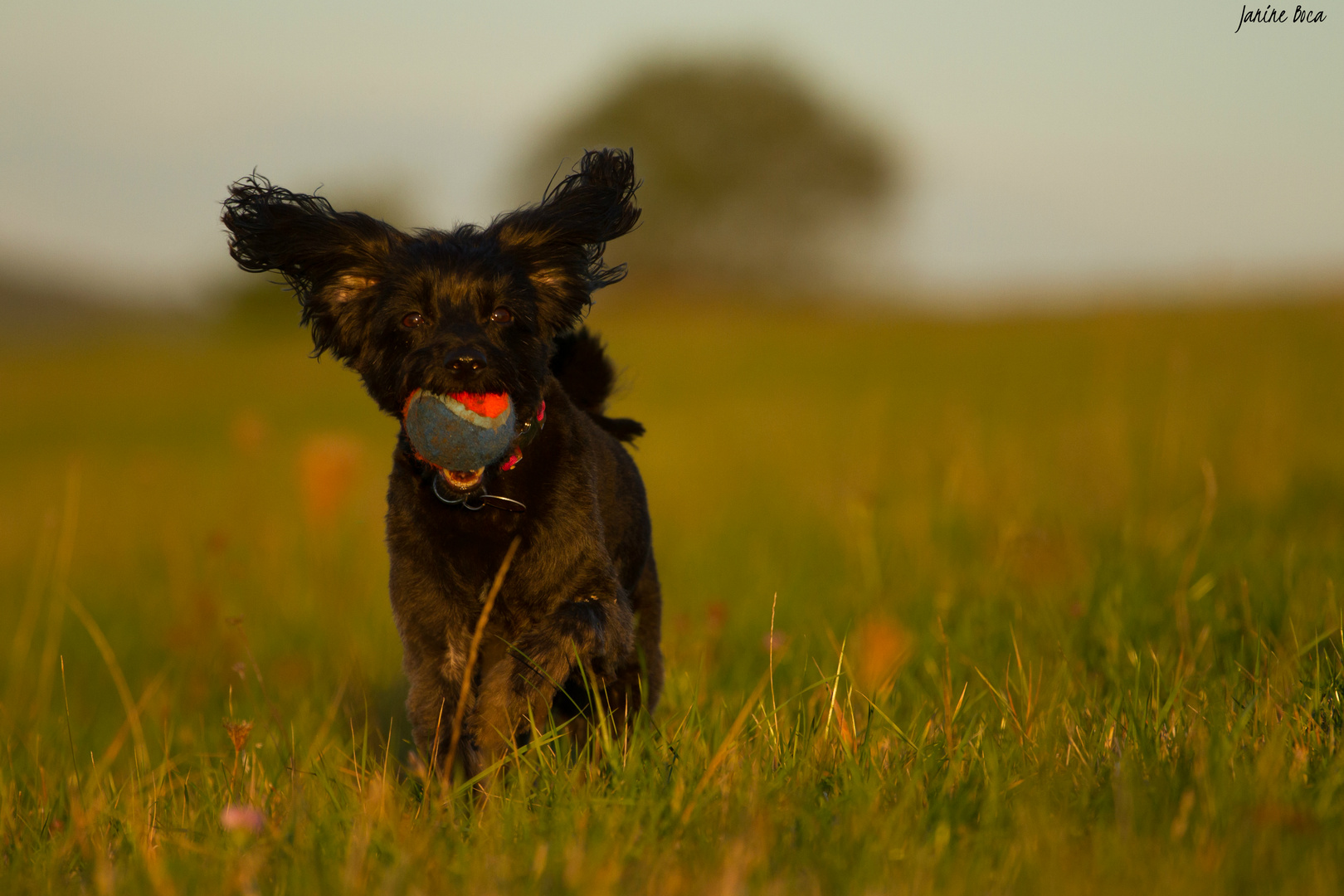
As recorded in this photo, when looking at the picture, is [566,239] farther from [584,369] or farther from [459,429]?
[459,429]

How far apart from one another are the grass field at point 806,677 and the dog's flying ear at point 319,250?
51.9 inches

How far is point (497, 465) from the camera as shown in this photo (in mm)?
3707

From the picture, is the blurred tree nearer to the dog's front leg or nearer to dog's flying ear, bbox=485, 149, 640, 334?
dog's flying ear, bbox=485, 149, 640, 334

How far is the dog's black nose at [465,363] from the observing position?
135 inches

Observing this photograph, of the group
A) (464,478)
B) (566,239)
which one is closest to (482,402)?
(464,478)

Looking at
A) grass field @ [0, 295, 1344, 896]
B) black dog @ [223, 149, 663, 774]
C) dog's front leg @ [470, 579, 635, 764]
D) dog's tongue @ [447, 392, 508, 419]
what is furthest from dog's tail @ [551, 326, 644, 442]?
dog's front leg @ [470, 579, 635, 764]

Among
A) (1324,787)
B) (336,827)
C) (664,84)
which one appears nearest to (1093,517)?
(1324,787)

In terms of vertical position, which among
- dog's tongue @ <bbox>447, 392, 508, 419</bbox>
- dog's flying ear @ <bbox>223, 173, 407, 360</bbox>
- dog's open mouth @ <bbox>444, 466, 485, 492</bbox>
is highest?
dog's flying ear @ <bbox>223, 173, 407, 360</bbox>

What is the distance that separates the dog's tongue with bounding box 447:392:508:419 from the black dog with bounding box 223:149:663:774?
1.0 inches

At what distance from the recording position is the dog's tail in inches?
183

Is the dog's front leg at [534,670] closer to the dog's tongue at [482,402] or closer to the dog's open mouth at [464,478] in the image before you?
the dog's open mouth at [464,478]

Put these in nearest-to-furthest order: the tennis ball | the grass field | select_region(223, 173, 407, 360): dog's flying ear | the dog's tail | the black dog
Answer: the grass field < the tennis ball < the black dog < select_region(223, 173, 407, 360): dog's flying ear < the dog's tail

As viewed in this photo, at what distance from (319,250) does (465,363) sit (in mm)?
1106

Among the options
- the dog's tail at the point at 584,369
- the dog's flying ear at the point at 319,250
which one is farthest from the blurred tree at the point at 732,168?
the dog's flying ear at the point at 319,250
